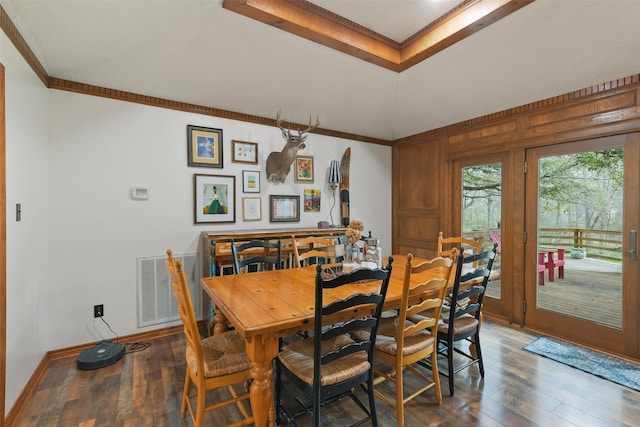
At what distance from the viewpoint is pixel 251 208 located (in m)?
3.78

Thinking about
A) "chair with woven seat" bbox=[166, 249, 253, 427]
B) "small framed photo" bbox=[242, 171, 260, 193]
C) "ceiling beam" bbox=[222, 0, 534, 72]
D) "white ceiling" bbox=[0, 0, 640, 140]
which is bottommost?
"chair with woven seat" bbox=[166, 249, 253, 427]

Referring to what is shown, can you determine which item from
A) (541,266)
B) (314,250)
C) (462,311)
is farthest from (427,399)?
(541,266)

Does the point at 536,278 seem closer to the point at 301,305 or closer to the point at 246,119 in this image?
the point at 301,305

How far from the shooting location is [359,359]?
5.66 feet

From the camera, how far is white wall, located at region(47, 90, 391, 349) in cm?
275

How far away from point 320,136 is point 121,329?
3270 millimetres

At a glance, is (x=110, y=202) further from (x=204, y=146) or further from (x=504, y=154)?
(x=504, y=154)

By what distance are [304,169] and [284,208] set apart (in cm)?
62

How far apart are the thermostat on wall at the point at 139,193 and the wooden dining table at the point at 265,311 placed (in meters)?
1.41

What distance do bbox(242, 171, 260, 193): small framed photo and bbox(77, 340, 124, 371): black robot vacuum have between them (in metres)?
2.00

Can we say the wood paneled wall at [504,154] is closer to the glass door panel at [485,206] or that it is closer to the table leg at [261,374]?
the glass door panel at [485,206]

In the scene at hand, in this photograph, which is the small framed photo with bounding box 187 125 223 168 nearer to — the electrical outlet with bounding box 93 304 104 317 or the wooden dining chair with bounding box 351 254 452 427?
the electrical outlet with bounding box 93 304 104 317

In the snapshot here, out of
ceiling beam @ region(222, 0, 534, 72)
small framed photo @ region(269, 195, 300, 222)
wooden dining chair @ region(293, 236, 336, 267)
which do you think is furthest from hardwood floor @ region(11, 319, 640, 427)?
ceiling beam @ region(222, 0, 534, 72)

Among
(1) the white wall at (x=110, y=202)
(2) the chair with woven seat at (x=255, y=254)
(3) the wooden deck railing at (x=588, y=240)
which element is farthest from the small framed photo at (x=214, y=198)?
(3) the wooden deck railing at (x=588, y=240)
